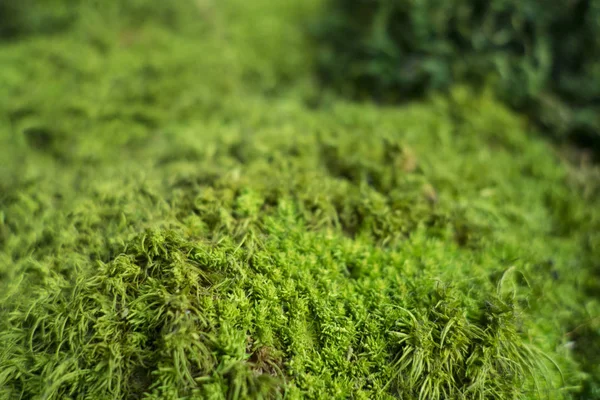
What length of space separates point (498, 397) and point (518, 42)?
2.95 metres

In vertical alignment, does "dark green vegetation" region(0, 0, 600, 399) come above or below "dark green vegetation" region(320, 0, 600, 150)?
below

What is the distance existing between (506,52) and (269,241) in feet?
9.21

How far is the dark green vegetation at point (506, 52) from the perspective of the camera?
3.52 metres

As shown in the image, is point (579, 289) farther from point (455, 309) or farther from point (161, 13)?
point (161, 13)

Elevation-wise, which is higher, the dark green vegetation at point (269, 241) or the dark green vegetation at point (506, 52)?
the dark green vegetation at point (506, 52)

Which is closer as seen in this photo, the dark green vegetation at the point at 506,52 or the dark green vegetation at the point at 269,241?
the dark green vegetation at the point at 269,241

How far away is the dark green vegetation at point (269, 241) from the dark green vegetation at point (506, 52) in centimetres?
27

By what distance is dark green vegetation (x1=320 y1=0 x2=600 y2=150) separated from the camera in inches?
139

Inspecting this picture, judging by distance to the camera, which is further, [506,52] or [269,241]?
[506,52]

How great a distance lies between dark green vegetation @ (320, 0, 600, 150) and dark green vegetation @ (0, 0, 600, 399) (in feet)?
0.88

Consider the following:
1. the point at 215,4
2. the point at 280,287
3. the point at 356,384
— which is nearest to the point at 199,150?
the point at 280,287

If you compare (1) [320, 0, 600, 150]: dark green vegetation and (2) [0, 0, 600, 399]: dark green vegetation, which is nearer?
(2) [0, 0, 600, 399]: dark green vegetation

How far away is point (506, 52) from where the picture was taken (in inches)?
145

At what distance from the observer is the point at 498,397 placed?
198 cm
